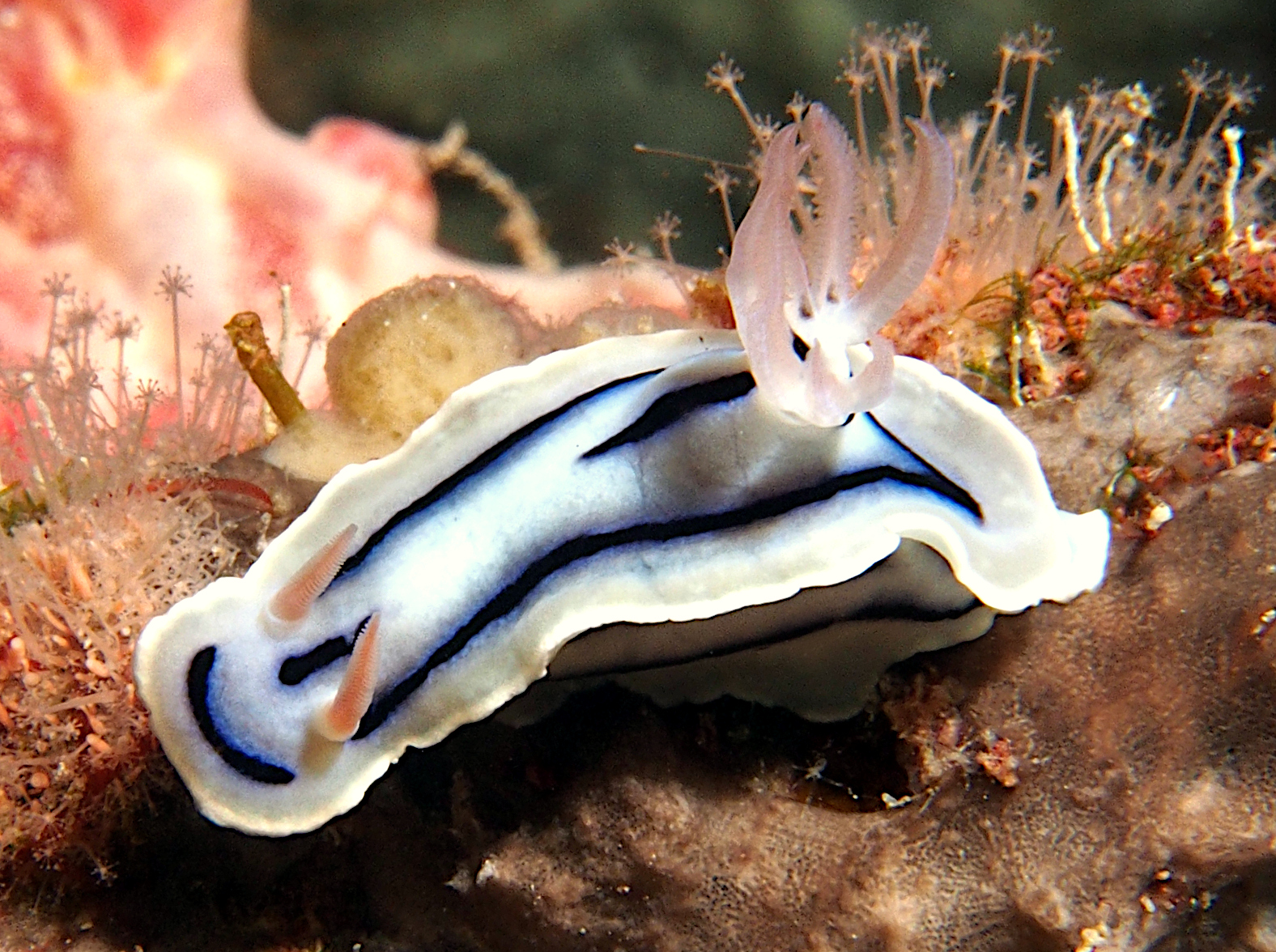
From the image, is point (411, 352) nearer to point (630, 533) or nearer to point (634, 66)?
point (630, 533)

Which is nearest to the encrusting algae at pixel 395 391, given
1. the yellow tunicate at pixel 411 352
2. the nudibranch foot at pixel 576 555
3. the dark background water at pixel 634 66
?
the yellow tunicate at pixel 411 352

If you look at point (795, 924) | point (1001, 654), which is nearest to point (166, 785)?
point (795, 924)

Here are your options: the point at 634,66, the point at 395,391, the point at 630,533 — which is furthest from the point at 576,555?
the point at 634,66

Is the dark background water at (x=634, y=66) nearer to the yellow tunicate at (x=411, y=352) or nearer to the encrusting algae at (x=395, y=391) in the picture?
the encrusting algae at (x=395, y=391)

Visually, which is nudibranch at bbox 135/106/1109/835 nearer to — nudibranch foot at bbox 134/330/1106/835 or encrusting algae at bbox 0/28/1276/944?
nudibranch foot at bbox 134/330/1106/835

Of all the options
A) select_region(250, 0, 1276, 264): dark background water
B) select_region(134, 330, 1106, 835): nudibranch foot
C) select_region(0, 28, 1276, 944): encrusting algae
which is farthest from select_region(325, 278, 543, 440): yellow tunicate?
select_region(250, 0, 1276, 264): dark background water
